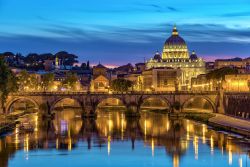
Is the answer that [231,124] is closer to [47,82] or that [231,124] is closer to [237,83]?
[237,83]

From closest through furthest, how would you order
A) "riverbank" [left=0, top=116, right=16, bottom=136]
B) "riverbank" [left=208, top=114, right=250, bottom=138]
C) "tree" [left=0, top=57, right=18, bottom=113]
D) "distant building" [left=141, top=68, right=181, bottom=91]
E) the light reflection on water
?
the light reflection on water, "riverbank" [left=208, top=114, right=250, bottom=138], "riverbank" [left=0, top=116, right=16, bottom=136], "tree" [left=0, top=57, right=18, bottom=113], "distant building" [left=141, top=68, right=181, bottom=91]

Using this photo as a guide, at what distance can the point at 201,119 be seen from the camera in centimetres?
9562

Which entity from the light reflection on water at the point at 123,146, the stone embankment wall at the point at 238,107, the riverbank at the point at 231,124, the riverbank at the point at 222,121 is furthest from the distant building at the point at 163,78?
the light reflection on water at the point at 123,146

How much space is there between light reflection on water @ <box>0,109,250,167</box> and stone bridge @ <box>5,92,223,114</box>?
1300 centimetres

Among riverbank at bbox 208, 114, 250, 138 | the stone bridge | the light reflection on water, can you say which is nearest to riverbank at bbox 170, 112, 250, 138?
riverbank at bbox 208, 114, 250, 138

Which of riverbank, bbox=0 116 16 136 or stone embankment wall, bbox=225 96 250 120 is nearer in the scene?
riverbank, bbox=0 116 16 136

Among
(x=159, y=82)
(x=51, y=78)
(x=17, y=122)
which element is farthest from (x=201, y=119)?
(x=159, y=82)

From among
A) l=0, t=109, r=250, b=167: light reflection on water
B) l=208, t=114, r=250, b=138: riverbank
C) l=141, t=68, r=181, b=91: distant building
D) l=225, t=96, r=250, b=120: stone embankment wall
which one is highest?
l=141, t=68, r=181, b=91: distant building

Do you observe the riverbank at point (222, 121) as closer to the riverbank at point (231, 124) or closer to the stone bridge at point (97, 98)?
the riverbank at point (231, 124)

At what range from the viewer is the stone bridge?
10275 cm

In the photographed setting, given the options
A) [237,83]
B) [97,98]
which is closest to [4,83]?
[97,98]

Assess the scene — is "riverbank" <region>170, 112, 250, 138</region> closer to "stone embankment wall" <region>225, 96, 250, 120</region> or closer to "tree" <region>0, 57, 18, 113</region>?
"stone embankment wall" <region>225, 96, 250, 120</region>

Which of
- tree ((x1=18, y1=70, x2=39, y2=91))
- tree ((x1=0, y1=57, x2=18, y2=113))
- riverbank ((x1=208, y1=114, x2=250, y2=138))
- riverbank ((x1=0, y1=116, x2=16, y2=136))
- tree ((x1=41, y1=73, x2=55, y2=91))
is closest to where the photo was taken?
riverbank ((x1=208, y1=114, x2=250, y2=138))

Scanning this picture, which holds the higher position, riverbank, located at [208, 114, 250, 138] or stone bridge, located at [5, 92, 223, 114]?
stone bridge, located at [5, 92, 223, 114]
